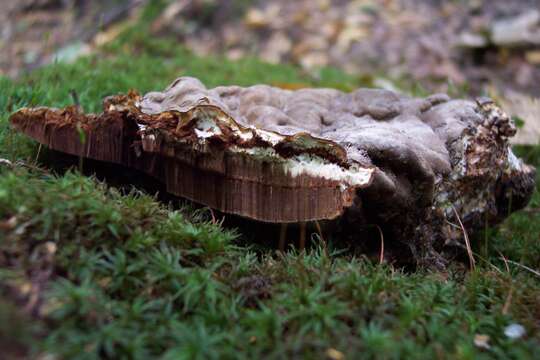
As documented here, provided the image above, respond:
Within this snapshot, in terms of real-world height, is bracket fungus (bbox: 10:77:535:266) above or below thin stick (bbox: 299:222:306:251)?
above

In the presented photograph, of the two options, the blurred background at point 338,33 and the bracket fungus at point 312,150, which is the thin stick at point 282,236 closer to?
the bracket fungus at point 312,150

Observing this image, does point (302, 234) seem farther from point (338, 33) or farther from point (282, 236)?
point (338, 33)

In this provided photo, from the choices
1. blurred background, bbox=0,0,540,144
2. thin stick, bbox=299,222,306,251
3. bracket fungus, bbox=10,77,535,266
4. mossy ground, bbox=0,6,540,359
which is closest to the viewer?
mossy ground, bbox=0,6,540,359

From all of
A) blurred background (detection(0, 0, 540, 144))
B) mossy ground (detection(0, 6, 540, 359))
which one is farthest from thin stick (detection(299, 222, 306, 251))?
blurred background (detection(0, 0, 540, 144))

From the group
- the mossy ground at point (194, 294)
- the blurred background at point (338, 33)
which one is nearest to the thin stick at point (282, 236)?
the mossy ground at point (194, 294)

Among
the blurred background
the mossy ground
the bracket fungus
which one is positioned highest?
the blurred background

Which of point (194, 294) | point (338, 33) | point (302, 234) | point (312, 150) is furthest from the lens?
point (338, 33)

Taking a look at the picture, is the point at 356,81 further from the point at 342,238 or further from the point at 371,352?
the point at 371,352

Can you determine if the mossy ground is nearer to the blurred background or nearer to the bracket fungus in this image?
the bracket fungus

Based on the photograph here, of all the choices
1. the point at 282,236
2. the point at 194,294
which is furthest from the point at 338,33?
the point at 194,294
